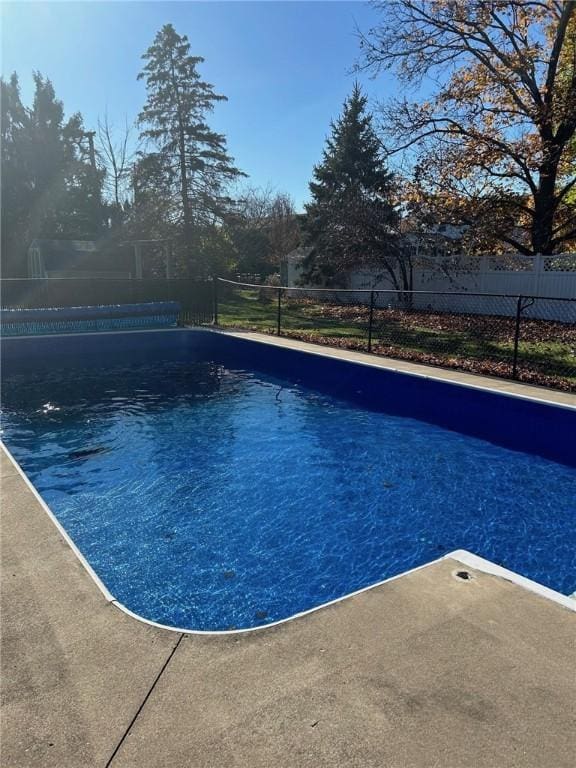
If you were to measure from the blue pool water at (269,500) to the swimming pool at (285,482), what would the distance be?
0.7 inches

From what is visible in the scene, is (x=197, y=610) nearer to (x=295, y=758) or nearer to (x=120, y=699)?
(x=120, y=699)

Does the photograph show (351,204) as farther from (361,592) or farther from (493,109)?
(361,592)

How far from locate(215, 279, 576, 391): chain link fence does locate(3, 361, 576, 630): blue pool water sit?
232 centimetres

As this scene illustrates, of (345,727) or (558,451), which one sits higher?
(345,727)

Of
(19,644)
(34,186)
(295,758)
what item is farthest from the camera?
(34,186)

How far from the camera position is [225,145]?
2277 cm

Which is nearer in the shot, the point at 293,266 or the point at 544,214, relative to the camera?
the point at 544,214

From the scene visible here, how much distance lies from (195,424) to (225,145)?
19.8m

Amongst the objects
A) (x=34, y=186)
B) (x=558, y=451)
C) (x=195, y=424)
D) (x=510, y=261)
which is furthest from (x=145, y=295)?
(x=34, y=186)

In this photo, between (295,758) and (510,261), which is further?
(510,261)

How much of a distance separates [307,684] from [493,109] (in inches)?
652

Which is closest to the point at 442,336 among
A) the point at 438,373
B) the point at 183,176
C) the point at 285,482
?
the point at 438,373

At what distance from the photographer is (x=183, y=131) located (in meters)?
21.9

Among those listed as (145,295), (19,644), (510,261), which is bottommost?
(19,644)
